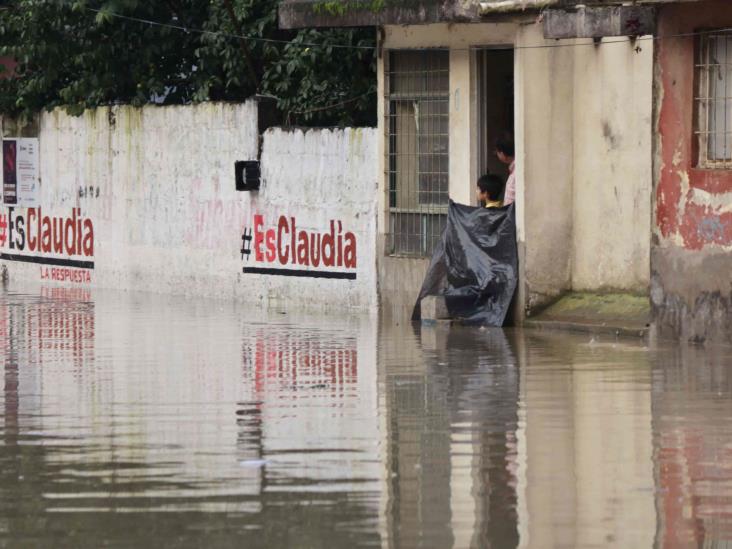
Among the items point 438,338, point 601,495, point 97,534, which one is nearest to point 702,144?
point 438,338

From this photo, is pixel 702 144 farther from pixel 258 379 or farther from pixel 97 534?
pixel 97 534

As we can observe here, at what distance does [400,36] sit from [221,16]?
185 inches

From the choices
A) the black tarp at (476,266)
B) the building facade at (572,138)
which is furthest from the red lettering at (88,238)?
the black tarp at (476,266)

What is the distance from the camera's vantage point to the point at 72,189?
86.8ft

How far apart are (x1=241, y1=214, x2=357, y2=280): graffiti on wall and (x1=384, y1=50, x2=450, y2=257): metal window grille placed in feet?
2.48

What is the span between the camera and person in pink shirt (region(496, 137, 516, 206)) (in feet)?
62.3

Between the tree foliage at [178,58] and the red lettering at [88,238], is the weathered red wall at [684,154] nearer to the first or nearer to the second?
the tree foliage at [178,58]

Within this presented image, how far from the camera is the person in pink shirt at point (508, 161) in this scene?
18984 mm

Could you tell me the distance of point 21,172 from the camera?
90.2 ft

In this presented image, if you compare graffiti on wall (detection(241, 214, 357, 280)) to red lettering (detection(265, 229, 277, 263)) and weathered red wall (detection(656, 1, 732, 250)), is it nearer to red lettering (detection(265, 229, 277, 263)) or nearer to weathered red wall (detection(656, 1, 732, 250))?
red lettering (detection(265, 229, 277, 263))

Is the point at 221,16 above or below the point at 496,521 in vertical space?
above

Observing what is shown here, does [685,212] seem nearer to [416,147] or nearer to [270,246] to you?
[416,147]

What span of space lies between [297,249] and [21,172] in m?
6.84

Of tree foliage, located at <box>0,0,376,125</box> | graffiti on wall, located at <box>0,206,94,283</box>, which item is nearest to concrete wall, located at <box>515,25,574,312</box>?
tree foliage, located at <box>0,0,376,125</box>
